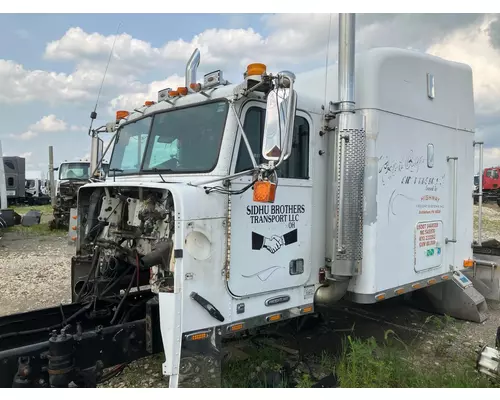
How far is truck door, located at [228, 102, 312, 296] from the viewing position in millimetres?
3590

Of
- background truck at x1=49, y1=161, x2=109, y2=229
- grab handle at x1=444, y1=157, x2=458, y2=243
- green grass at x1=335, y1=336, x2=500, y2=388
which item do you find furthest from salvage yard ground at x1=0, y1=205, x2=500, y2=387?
background truck at x1=49, y1=161, x2=109, y2=229

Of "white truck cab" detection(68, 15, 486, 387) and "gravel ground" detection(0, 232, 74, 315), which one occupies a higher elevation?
"white truck cab" detection(68, 15, 486, 387)

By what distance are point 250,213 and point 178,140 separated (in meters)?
0.99

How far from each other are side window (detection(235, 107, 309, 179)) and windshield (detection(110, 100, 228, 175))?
217 mm

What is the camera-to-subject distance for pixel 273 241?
384cm

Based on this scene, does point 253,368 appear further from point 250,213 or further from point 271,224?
point 250,213

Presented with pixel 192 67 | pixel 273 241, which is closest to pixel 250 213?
pixel 273 241

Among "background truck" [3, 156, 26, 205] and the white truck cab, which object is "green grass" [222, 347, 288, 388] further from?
"background truck" [3, 156, 26, 205]

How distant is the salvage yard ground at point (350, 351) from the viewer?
4105mm

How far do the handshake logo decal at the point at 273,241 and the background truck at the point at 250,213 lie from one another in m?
0.02

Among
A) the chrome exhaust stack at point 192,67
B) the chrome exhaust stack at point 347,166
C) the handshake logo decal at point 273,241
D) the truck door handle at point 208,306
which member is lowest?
the truck door handle at point 208,306

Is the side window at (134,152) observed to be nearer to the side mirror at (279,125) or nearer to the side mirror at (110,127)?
the side mirror at (110,127)

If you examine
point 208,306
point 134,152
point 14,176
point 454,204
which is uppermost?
point 14,176

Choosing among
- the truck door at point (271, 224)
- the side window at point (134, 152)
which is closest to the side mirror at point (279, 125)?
the truck door at point (271, 224)
